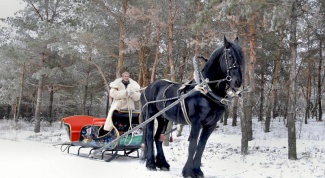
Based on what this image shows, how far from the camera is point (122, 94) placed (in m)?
7.33

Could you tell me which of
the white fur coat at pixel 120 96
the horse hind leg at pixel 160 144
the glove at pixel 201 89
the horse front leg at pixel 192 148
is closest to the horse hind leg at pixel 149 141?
the horse hind leg at pixel 160 144

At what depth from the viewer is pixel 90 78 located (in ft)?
77.6

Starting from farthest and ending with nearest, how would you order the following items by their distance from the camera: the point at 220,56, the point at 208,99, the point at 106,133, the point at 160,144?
1. the point at 106,133
2. the point at 160,144
3. the point at 208,99
4. the point at 220,56

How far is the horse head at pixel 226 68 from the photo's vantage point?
14.8ft

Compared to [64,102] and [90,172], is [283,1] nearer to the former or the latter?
[90,172]

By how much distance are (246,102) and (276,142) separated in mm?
2969

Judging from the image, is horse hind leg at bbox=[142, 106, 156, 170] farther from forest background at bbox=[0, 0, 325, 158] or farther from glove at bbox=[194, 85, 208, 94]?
forest background at bbox=[0, 0, 325, 158]

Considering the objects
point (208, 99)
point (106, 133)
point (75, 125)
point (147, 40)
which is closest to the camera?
point (208, 99)

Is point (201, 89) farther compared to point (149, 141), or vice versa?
point (149, 141)

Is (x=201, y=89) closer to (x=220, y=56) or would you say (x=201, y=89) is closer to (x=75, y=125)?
(x=220, y=56)

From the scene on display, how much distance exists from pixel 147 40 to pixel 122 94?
10014 mm

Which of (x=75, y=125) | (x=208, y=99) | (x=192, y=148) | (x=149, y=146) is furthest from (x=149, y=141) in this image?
(x=75, y=125)

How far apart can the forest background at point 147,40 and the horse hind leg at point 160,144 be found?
4952mm

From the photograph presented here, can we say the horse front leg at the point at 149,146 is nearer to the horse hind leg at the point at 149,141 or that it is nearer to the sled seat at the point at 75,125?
the horse hind leg at the point at 149,141
